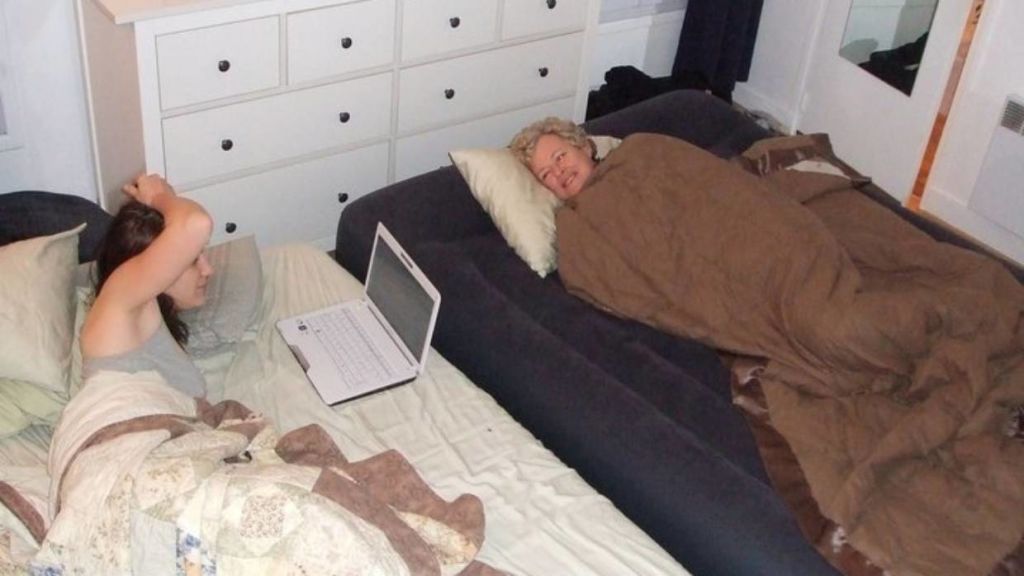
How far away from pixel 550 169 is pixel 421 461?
93cm

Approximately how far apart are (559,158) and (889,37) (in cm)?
166

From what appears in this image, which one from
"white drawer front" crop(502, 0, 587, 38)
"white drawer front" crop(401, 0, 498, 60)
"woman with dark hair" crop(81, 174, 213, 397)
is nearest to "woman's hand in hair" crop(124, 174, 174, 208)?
"woman with dark hair" crop(81, 174, 213, 397)

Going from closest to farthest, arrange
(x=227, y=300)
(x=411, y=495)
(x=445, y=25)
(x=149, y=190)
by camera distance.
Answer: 1. (x=411, y=495)
2. (x=149, y=190)
3. (x=227, y=300)
4. (x=445, y=25)

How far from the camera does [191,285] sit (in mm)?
1994

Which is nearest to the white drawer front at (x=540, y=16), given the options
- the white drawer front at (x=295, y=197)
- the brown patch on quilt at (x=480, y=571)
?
the white drawer front at (x=295, y=197)

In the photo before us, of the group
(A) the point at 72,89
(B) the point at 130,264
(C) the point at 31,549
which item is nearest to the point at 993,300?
(B) the point at 130,264

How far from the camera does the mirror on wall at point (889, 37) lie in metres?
3.57

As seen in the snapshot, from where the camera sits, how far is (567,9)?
3.27 m

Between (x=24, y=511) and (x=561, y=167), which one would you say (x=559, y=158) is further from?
(x=24, y=511)

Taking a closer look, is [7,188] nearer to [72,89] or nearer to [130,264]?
[72,89]

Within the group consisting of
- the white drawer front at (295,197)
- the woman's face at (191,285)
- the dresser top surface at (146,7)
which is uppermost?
the dresser top surface at (146,7)

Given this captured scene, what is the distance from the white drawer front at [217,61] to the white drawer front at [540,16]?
74 cm

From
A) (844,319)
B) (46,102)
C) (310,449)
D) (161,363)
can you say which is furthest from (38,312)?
(844,319)

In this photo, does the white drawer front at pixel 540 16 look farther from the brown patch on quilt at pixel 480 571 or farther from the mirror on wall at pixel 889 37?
the brown patch on quilt at pixel 480 571
